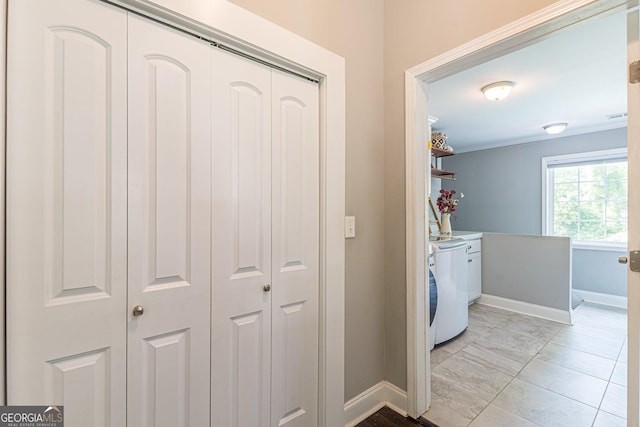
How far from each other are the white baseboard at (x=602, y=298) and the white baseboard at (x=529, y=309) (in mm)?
1308

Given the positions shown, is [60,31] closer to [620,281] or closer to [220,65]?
[220,65]

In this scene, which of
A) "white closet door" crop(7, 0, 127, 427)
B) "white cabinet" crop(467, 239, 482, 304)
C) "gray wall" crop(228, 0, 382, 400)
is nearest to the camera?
Answer: "white closet door" crop(7, 0, 127, 427)

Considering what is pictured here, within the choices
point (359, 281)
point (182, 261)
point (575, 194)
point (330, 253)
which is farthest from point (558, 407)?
point (575, 194)

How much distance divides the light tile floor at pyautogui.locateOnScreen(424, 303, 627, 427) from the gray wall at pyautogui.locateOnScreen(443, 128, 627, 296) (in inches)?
37.6

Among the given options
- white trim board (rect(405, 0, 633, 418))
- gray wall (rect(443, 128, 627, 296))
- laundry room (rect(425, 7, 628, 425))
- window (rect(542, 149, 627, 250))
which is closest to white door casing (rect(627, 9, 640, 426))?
laundry room (rect(425, 7, 628, 425))

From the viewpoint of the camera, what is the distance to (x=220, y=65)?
3.62ft

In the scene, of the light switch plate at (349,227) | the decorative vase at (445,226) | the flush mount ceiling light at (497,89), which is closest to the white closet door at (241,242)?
the light switch plate at (349,227)

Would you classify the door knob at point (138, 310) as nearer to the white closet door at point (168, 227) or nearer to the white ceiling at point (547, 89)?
the white closet door at point (168, 227)

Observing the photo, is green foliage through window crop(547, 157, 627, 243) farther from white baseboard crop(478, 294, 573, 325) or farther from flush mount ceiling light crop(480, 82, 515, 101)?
flush mount ceiling light crop(480, 82, 515, 101)

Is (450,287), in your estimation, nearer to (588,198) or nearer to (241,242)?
(241,242)

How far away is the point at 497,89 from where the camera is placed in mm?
2527

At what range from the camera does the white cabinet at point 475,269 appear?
3.32m

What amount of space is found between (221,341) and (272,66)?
4.03 feet

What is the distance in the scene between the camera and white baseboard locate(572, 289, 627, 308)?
3.57 metres
